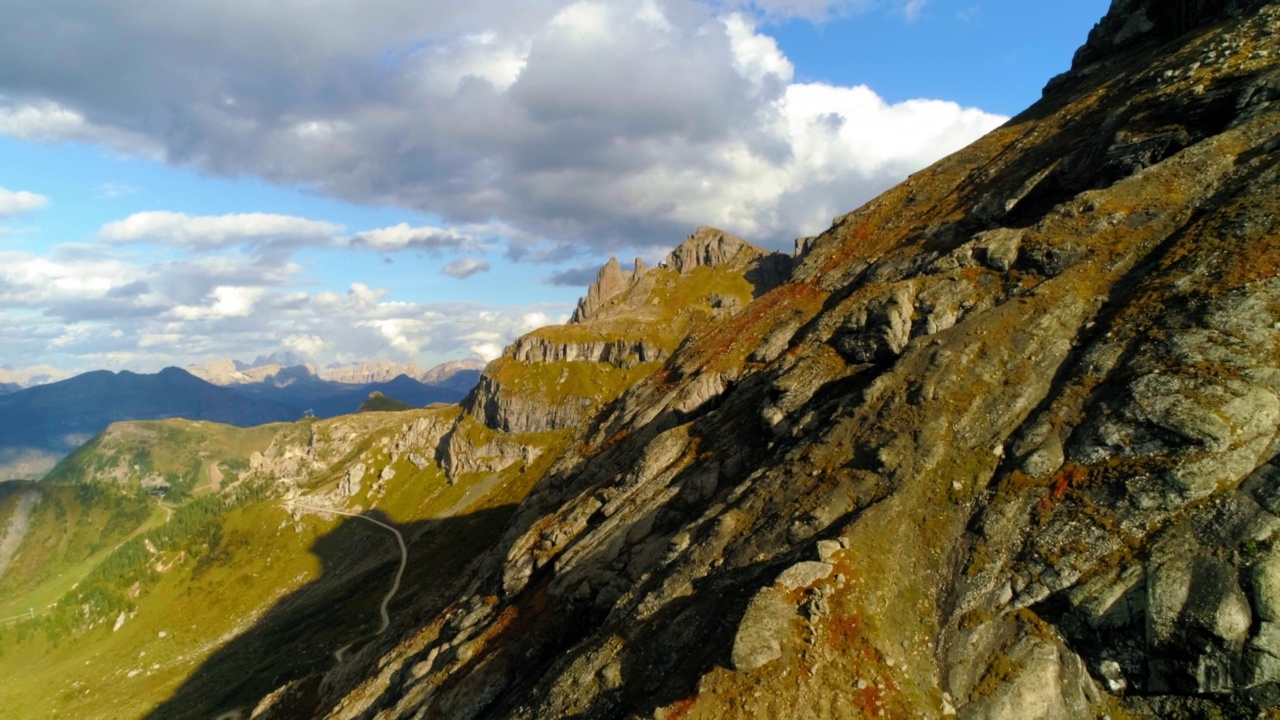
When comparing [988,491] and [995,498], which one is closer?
[995,498]

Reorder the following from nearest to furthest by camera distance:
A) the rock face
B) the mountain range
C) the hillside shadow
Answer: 1. the rock face
2. the mountain range
3. the hillside shadow

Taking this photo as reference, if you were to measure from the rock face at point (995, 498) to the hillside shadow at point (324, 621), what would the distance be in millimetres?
44033

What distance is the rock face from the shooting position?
2172cm

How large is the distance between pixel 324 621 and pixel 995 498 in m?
162

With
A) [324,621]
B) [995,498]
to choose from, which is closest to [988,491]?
[995,498]

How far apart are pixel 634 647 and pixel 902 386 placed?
21.4m

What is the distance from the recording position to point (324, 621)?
144625mm

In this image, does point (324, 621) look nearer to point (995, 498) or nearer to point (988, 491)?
point (988, 491)

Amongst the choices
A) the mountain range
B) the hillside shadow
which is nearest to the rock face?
the mountain range

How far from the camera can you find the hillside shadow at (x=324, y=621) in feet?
373

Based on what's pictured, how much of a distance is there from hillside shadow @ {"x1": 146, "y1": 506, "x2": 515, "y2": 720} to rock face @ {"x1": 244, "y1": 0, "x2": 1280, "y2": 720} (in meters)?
44.0

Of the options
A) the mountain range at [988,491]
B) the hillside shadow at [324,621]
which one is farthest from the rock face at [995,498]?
the hillside shadow at [324,621]

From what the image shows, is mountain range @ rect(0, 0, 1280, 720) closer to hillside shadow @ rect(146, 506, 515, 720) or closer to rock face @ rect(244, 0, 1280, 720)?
rock face @ rect(244, 0, 1280, 720)

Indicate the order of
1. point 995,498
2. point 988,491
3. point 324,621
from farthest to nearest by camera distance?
point 324,621 < point 988,491 < point 995,498
